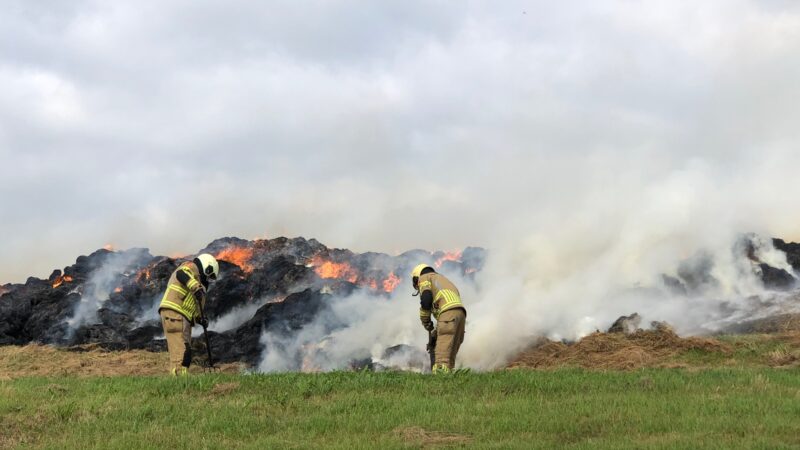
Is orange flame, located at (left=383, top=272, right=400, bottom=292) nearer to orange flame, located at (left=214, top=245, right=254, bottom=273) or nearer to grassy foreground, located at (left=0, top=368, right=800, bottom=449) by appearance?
orange flame, located at (left=214, top=245, right=254, bottom=273)

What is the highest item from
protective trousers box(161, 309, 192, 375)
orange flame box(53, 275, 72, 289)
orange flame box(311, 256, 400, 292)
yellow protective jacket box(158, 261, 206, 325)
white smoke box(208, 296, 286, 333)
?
orange flame box(311, 256, 400, 292)

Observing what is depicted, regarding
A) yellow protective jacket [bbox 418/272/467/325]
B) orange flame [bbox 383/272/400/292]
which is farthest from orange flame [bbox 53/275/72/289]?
yellow protective jacket [bbox 418/272/467/325]

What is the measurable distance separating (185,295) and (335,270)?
27.4 metres

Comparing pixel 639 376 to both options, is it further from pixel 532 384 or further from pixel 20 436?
pixel 20 436

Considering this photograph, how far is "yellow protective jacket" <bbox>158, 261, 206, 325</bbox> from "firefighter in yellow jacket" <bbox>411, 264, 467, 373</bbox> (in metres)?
4.76

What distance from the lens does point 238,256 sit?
45.1 m

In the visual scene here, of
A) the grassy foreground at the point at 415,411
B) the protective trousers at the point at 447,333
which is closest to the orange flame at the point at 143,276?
the grassy foreground at the point at 415,411

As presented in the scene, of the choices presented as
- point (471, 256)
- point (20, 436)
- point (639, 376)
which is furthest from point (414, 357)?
point (471, 256)

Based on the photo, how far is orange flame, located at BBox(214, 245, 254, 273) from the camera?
146 ft

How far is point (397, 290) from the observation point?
40.9 metres

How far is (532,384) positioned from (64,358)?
18431 mm

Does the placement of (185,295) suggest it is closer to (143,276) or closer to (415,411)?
(415,411)

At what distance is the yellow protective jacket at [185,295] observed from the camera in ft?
51.8

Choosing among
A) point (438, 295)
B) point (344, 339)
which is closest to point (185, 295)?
point (438, 295)
